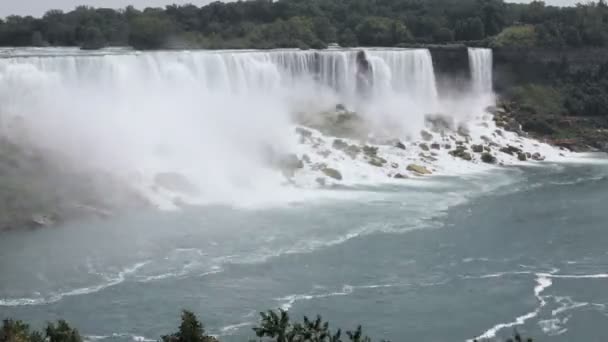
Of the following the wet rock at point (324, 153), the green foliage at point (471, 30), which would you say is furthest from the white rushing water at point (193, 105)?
the green foliage at point (471, 30)

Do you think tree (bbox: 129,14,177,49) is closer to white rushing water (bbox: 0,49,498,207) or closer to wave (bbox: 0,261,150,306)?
white rushing water (bbox: 0,49,498,207)

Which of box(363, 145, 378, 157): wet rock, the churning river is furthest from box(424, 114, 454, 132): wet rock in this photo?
the churning river

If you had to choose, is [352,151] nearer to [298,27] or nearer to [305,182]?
[305,182]

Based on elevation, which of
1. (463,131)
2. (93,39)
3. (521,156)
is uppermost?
(93,39)

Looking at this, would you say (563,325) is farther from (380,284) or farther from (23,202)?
(23,202)

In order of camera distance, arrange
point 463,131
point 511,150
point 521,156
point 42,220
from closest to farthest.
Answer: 1. point 42,220
2. point 521,156
3. point 511,150
4. point 463,131

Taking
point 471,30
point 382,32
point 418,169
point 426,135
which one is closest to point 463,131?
point 426,135

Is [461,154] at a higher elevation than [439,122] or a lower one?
lower
